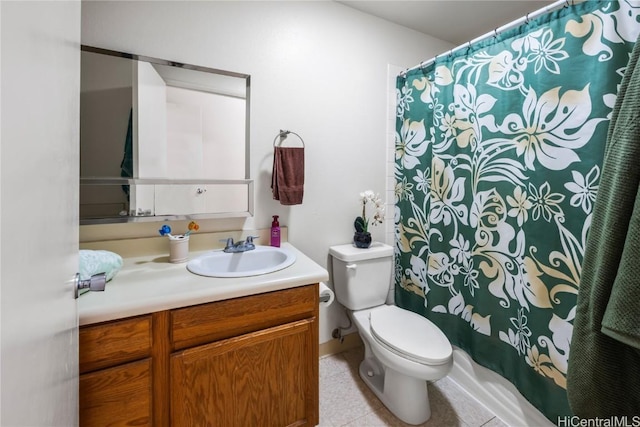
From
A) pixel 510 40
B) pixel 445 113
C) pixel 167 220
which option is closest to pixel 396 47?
pixel 445 113

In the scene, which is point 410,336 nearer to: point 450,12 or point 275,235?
point 275,235

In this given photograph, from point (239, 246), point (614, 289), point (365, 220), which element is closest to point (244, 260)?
point (239, 246)

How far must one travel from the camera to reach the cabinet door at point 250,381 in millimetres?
977

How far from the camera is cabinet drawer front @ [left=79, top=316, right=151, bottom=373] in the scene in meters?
0.83

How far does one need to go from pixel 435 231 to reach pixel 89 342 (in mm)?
1663

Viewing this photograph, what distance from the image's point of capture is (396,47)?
1927 mm

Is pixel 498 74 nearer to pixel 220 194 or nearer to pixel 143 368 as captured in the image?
pixel 220 194

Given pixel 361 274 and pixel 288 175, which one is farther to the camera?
pixel 361 274

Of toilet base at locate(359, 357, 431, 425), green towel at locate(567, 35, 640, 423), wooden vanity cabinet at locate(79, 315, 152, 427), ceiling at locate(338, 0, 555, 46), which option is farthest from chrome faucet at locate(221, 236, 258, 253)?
ceiling at locate(338, 0, 555, 46)

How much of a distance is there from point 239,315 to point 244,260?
16.5 inches

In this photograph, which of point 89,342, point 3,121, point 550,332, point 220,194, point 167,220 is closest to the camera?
point 3,121

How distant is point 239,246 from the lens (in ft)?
4.66

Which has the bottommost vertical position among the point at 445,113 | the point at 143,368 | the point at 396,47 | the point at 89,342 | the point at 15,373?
the point at 143,368

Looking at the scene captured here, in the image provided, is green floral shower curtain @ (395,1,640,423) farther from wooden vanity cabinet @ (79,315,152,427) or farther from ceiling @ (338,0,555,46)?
wooden vanity cabinet @ (79,315,152,427)
